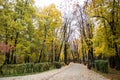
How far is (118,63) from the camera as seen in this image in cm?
2562

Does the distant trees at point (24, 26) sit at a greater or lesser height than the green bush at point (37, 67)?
greater

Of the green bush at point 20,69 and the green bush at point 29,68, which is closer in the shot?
the green bush at point 20,69

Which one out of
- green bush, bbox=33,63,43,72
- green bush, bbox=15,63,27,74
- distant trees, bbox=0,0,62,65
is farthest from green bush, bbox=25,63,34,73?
distant trees, bbox=0,0,62,65

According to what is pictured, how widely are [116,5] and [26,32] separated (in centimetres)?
2179

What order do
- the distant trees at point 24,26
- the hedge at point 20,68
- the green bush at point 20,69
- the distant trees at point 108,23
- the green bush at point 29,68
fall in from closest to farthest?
the distant trees at point 108,23
the hedge at point 20,68
the green bush at point 20,69
the green bush at point 29,68
the distant trees at point 24,26

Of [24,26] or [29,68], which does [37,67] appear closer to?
[29,68]

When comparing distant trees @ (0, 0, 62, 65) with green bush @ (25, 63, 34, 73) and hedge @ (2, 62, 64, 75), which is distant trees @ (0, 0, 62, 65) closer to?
hedge @ (2, 62, 64, 75)

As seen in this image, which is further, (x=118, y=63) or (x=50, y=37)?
(x=50, y=37)

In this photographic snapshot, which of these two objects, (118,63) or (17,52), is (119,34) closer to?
(118,63)

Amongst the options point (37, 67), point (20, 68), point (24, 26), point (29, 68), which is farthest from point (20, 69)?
point (24, 26)

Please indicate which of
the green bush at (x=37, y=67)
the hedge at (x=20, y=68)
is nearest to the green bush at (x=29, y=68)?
the hedge at (x=20, y=68)

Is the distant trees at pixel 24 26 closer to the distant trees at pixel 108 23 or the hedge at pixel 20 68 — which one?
the hedge at pixel 20 68

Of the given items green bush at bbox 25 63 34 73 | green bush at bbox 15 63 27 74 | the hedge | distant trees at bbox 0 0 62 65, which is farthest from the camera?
distant trees at bbox 0 0 62 65

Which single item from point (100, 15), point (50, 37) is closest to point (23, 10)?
point (50, 37)
